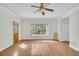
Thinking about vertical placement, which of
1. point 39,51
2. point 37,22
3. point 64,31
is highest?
point 37,22

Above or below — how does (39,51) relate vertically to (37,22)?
below

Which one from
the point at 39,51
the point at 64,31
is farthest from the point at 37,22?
the point at 39,51

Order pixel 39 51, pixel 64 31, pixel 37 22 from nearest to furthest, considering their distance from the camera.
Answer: pixel 39 51 → pixel 64 31 → pixel 37 22

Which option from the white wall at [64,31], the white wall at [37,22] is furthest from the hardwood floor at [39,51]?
the white wall at [37,22]

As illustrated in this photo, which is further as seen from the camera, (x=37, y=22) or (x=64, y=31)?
(x=37, y=22)

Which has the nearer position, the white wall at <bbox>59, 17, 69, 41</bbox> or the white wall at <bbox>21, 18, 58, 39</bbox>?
the white wall at <bbox>59, 17, 69, 41</bbox>

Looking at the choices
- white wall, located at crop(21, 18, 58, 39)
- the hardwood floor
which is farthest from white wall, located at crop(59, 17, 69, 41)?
the hardwood floor

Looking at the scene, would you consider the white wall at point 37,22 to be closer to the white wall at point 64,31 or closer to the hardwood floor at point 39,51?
the white wall at point 64,31

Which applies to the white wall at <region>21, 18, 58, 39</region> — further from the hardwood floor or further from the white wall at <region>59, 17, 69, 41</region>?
the hardwood floor

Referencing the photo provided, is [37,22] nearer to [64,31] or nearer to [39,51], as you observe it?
[64,31]

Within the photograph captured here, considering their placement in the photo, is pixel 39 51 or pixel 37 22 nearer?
pixel 39 51

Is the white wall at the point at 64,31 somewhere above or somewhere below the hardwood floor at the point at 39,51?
above

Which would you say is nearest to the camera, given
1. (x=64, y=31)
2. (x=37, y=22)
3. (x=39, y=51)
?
(x=39, y=51)

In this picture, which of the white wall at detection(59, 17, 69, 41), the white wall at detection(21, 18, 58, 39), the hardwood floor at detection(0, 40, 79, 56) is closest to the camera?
the hardwood floor at detection(0, 40, 79, 56)
